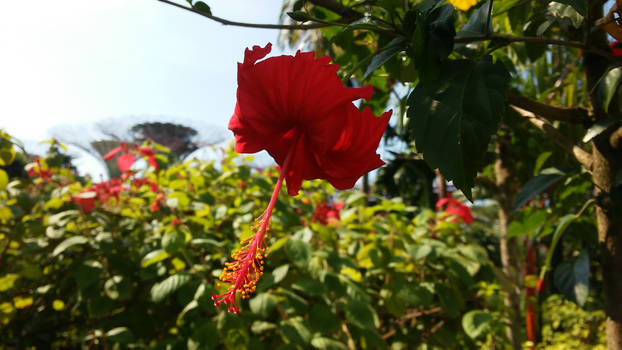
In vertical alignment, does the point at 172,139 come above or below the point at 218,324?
above

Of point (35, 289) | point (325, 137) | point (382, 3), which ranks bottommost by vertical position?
point (35, 289)

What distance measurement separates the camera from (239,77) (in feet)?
0.91

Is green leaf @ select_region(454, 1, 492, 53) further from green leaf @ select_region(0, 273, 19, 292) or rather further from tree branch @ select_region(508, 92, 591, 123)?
green leaf @ select_region(0, 273, 19, 292)

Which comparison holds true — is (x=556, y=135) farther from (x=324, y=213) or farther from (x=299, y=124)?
(x=324, y=213)

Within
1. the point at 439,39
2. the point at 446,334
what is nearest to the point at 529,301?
the point at 446,334

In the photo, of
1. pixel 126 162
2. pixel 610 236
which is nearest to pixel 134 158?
pixel 126 162

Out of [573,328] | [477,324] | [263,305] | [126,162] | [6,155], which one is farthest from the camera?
[573,328]

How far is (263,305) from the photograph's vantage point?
94cm

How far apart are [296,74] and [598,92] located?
37cm

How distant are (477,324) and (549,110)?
91 cm

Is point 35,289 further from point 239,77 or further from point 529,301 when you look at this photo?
point 529,301

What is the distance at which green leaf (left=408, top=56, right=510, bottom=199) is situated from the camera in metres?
0.28

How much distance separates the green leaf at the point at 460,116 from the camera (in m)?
0.28

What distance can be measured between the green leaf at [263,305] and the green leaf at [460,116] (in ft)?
2.41
